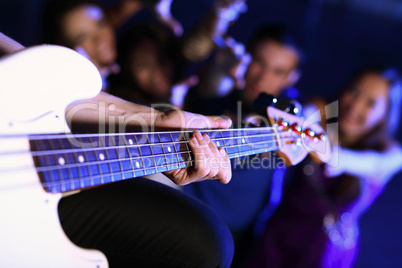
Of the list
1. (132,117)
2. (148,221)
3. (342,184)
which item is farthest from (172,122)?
(342,184)

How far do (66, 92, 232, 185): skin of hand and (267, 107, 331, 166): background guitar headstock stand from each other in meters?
0.21

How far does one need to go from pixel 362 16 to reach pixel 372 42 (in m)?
0.25

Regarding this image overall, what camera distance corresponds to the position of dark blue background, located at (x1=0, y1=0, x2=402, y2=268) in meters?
2.58

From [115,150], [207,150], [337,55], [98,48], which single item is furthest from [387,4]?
[115,150]

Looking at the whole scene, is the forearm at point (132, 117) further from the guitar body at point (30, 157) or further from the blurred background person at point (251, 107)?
the blurred background person at point (251, 107)

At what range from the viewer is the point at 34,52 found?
65 centimetres

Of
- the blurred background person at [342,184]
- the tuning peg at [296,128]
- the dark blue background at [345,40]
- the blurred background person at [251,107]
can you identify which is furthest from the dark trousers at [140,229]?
the dark blue background at [345,40]

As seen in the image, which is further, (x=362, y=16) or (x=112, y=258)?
(x=362, y=16)

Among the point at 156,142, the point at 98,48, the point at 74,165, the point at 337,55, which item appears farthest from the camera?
the point at 337,55

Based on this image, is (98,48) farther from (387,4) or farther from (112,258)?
(387,4)

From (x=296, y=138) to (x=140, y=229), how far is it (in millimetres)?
591

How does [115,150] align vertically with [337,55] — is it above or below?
below

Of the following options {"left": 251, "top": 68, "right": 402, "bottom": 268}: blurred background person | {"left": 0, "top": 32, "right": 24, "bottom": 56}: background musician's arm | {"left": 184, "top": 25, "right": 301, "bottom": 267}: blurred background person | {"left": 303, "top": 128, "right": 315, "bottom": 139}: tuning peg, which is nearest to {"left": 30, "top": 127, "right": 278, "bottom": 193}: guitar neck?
{"left": 0, "top": 32, "right": 24, "bottom": 56}: background musician's arm

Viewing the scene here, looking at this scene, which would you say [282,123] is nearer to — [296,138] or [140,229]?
[296,138]
